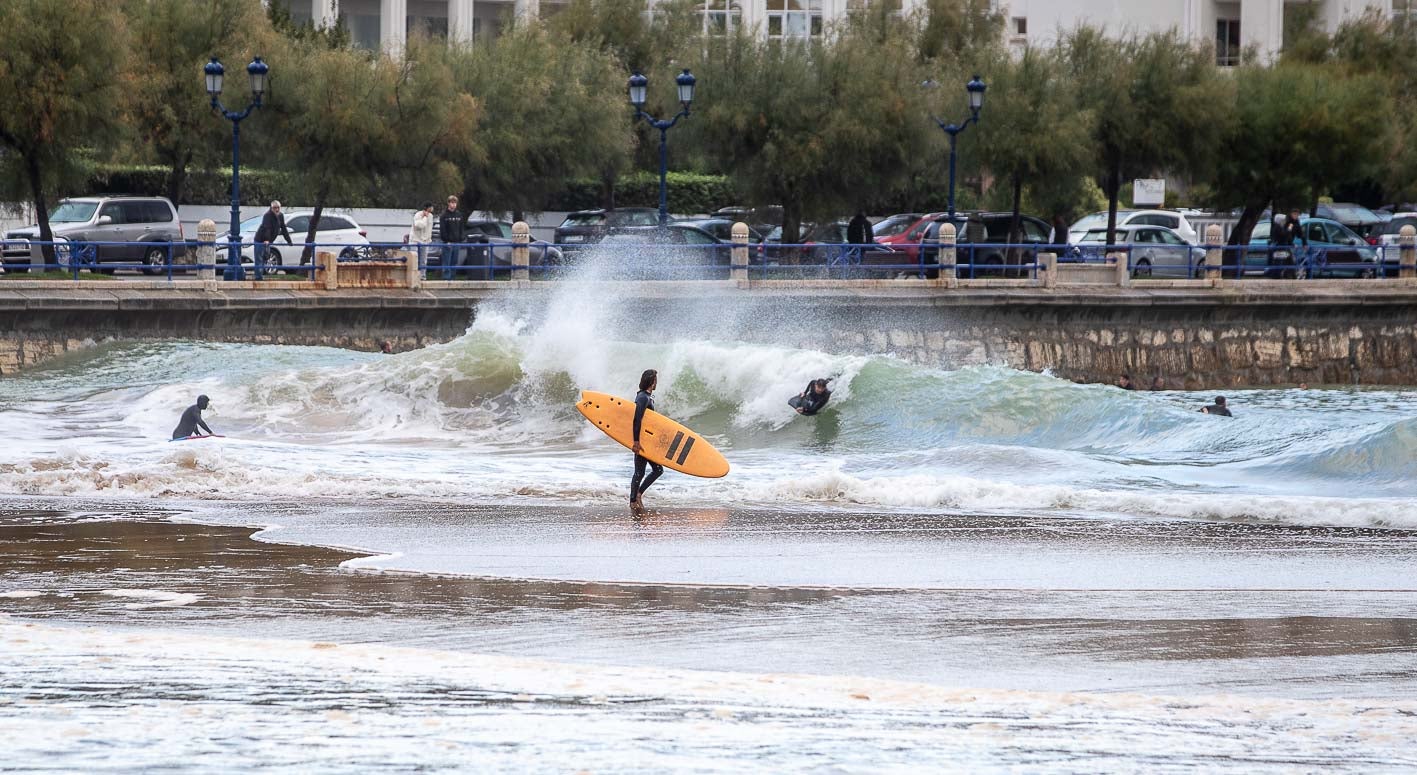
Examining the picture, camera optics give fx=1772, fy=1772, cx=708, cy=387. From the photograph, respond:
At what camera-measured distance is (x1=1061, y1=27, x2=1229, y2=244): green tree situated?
36.6 m

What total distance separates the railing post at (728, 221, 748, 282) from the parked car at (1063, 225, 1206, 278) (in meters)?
6.55

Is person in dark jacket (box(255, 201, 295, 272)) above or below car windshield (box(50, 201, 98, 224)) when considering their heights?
below

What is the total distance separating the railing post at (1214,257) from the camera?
32375 mm

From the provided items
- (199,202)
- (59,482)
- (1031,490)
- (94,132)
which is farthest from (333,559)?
(199,202)

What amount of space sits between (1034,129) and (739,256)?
860cm

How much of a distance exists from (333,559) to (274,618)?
2266 mm

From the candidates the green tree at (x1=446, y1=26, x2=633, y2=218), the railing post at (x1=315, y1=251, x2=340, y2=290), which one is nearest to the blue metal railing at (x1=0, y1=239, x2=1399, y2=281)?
the railing post at (x1=315, y1=251, x2=340, y2=290)

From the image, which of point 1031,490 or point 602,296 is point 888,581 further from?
point 602,296

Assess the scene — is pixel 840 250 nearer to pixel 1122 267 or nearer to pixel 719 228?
pixel 1122 267

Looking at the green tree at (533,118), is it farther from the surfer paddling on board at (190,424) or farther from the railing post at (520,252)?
the surfer paddling on board at (190,424)

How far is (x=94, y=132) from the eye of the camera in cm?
2962

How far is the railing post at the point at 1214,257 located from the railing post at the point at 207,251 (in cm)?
1754

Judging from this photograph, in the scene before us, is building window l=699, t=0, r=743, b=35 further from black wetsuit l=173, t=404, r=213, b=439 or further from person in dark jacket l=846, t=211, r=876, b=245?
black wetsuit l=173, t=404, r=213, b=439

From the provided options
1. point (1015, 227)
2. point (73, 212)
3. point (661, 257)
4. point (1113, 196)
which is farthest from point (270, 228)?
point (1113, 196)
